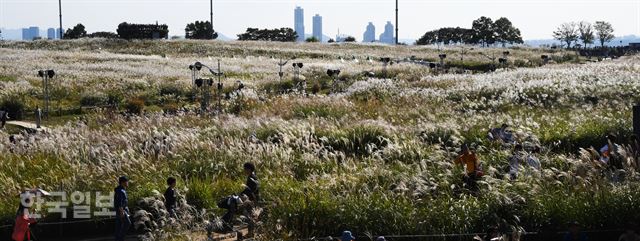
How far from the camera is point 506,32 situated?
114m

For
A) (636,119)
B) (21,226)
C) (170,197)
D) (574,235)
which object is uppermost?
(636,119)

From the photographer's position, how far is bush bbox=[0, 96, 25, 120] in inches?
1207

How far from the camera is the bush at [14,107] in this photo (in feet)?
101

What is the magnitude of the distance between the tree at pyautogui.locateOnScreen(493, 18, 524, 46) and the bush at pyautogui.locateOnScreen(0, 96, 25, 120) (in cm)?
8943

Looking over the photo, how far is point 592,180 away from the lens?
1077 cm

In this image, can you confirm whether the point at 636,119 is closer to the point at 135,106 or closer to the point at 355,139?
the point at 355,139

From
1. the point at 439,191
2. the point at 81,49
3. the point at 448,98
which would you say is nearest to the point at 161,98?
the point at 448,98

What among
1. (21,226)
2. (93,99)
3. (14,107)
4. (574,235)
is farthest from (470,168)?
(93,99)

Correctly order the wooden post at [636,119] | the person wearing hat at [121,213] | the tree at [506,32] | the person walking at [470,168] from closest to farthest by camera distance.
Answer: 1. the person wearing hat at [121,213]
2. the person walking at [470,168]
3. the wooden post at [636,119]
4. the tree at [506,32]

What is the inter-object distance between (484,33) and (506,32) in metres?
5.25

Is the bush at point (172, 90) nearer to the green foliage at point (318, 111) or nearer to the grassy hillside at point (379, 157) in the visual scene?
the grassy hillside at point (379, 157)

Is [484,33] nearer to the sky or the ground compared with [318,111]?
nearer to the sky

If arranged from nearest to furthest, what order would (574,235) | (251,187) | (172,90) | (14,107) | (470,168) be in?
(574,235) < (251,187) < (470,168) < (14,107) < (172,90)

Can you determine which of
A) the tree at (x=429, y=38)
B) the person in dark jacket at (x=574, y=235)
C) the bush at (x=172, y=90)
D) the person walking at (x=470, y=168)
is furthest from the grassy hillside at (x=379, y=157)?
the tree at (x=429, y=38)
